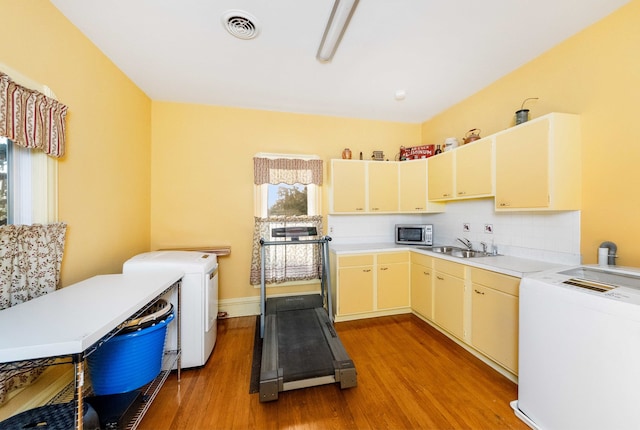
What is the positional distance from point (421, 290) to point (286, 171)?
94.0 inches

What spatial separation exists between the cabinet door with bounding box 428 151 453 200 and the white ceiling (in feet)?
2.56

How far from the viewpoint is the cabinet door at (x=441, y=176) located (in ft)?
9.58

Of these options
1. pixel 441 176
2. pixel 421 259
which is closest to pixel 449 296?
pixel 421 259

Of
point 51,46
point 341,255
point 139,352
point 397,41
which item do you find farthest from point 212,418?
point 397,41

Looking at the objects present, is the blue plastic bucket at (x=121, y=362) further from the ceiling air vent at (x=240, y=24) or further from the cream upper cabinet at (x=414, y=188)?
the cream upper cabinet at (x=414, y=188)

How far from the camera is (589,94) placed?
187 centimetres

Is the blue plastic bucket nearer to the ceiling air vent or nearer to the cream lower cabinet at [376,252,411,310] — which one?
the ceiling air vent

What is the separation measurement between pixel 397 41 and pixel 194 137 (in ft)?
8.63

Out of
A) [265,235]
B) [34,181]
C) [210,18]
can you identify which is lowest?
[265,235]

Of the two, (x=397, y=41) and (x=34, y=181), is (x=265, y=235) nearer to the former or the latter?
(x=34, y=181)

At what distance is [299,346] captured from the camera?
2156 millimetres

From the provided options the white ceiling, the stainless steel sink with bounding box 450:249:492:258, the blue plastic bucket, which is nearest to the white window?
the white ceiling

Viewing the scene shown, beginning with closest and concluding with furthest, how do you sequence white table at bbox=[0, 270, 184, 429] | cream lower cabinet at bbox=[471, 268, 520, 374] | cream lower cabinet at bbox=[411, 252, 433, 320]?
1. white table at bbox=[0, 270, 184, 429]
2. cream lower cabinet at bbox=[471, 268, 520, 374]
3. cream lower cabinet at bbox=[411, 252, 433, 320]

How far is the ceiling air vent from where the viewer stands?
1681 mm
